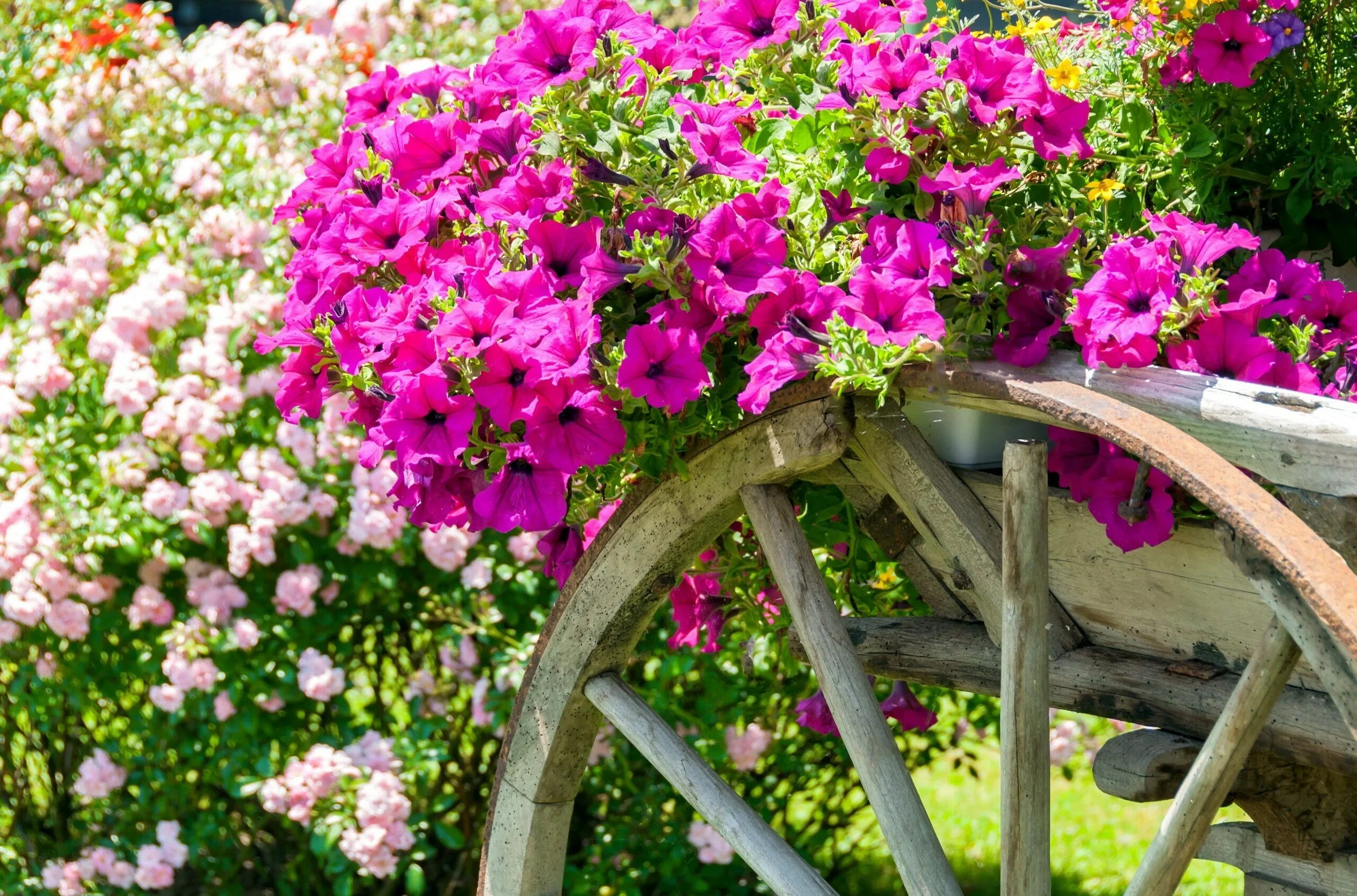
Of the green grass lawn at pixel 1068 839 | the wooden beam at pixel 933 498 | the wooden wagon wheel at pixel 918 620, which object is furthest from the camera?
the green grass lawn at pixel 1068 839

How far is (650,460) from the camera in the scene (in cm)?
167

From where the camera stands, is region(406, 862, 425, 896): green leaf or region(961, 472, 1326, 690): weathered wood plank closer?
region(961, 472, 1326, 690): weathered wood plank

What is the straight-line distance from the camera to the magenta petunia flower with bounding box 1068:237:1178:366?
1.36 metres

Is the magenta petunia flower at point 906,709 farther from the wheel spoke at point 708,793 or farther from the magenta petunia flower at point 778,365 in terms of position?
the magenta petunia flower at point 778,365

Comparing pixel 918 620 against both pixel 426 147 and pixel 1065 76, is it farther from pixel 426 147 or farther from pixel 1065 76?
pixel 426 147

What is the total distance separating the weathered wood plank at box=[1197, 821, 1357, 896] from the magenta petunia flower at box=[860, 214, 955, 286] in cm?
69

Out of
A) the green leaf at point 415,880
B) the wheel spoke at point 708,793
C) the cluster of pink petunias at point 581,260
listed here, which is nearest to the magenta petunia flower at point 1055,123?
the cluster of pink petunias at point 581,260

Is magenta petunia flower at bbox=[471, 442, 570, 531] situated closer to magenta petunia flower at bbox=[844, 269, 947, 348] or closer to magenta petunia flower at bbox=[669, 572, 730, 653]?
magenta petunia flower at bbox=[844, 269, 947, 348]

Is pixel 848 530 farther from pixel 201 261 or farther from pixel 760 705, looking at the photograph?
pixel 201 261

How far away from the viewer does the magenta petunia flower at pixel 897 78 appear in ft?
4.75

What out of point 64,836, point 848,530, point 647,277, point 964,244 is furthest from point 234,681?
point 964,244

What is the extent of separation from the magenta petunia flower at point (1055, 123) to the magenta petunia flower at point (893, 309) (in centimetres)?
22

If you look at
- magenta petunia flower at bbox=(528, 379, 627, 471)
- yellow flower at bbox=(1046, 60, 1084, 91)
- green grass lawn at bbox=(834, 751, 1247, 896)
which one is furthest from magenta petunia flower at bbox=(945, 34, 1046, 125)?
green grass lawn at bbox=(834, 751, 1247, 896)

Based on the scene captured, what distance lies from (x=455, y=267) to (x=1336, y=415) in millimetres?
914
